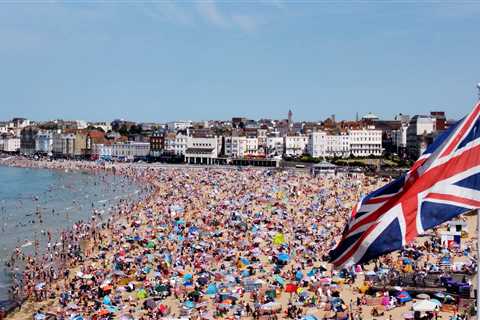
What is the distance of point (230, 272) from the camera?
25000 millimetres

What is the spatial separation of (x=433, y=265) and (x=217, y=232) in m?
12.8


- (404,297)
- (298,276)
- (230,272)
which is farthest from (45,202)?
Answer: (404,297)

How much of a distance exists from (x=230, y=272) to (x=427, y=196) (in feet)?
63.2

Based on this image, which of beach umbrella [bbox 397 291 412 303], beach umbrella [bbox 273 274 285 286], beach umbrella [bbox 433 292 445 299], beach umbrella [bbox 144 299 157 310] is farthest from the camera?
beach umbrella [bbox 273 274 285 286]

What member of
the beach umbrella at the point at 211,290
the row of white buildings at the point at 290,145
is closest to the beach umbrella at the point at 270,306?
the beach umbrella at the point at 211,290

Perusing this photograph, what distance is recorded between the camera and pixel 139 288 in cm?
2355

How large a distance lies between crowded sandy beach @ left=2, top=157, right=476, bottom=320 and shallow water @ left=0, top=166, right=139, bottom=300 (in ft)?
6.01

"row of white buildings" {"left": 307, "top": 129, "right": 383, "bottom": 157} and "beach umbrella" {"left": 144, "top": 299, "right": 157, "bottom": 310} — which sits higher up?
"row of white buildings" {"left": 307, "top": 129, "right": 383, "bottom": 157}

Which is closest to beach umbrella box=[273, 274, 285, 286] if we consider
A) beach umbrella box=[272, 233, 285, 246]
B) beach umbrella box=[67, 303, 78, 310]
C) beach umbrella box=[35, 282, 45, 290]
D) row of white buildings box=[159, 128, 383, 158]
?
beach umbrella box=[67, 303, 78, 310]

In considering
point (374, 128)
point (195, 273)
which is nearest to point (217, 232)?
point (195, 273)

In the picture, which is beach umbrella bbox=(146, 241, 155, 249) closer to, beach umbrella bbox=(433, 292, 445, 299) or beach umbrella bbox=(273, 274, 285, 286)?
beach umbrella bbox=(273, 274, 285, 286)

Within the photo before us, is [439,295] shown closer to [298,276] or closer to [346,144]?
[298,276]

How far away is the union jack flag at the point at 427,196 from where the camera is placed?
598 centimetres

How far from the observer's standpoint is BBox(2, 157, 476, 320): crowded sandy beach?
20141mm
